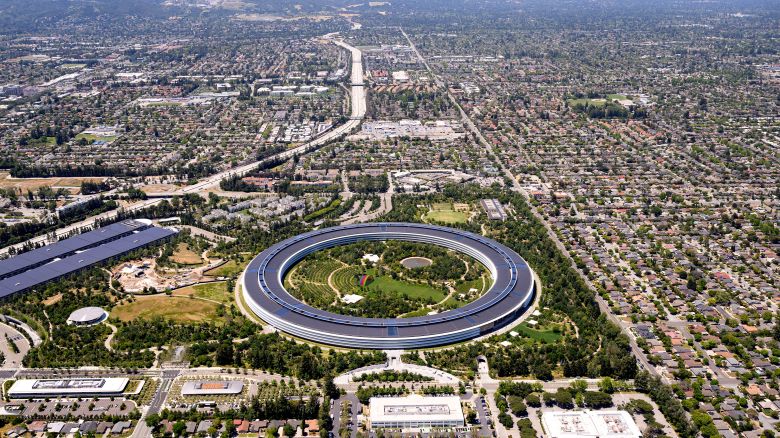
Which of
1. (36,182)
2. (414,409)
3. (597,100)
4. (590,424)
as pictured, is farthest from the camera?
(597,100)

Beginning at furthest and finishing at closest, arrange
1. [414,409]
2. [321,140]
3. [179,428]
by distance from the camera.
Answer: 1. [321,140]
2. [414,409]
3. [179,428]

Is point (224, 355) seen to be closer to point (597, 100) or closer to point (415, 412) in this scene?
point (415, 412)

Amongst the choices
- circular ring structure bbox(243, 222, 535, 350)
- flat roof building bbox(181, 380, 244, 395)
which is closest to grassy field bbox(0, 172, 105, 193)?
circular ring structure bbox(243, 222, 535, 350)

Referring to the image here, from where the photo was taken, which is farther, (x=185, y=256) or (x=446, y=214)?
(x=446, y=214)

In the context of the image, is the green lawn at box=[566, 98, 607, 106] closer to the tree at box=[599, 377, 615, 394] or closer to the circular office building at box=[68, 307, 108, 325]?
the tree at box=[599, 377, 615, 394]

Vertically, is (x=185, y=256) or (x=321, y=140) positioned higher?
(x=321, y=140)

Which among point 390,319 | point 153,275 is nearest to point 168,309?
point 153,275

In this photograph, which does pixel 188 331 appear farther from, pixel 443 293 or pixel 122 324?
pixel 443 293

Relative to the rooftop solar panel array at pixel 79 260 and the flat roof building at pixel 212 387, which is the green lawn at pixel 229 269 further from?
the flat roof building at pixel 212 387
